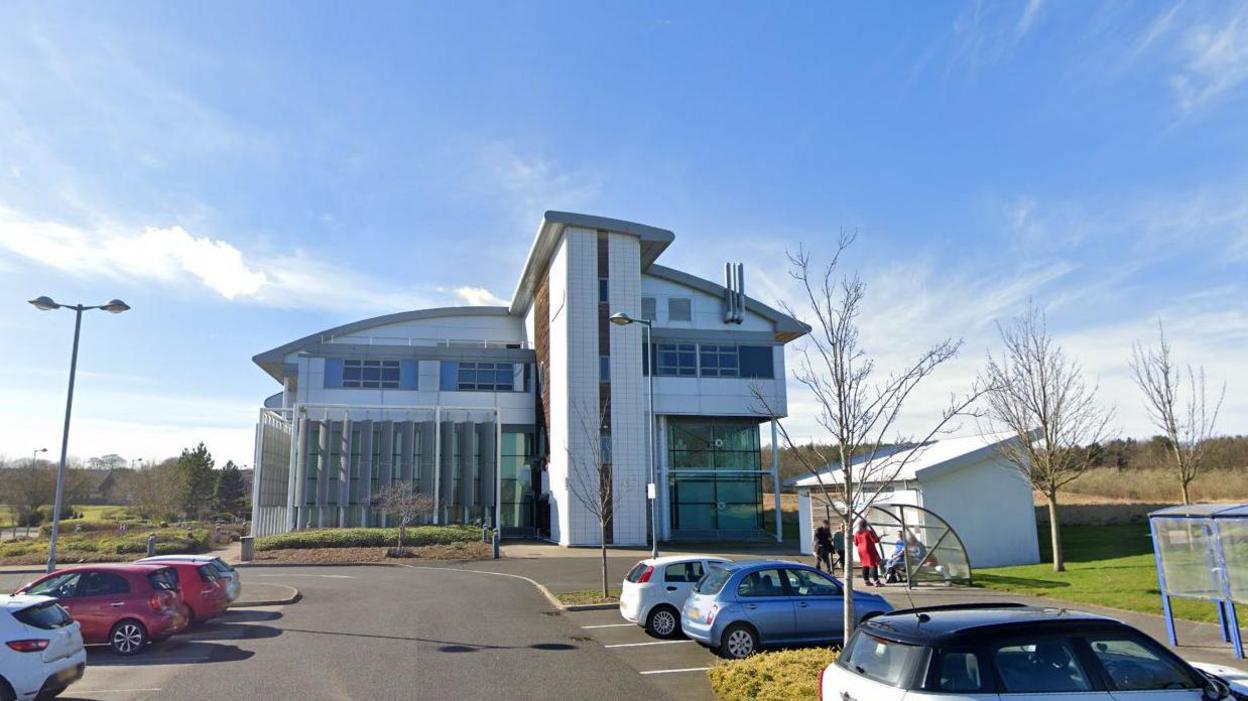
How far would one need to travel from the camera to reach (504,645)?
12391 millimetres

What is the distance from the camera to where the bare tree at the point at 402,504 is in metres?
31.6

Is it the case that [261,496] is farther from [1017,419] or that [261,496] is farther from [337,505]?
[1017,419]

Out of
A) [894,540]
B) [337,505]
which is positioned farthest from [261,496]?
[894,540]

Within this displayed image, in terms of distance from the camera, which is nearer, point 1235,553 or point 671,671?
point 671,671

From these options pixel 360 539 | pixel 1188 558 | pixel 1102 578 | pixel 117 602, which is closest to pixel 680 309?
pixel 360 539

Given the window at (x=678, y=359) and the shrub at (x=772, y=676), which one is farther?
the window at (x=678, y=359)

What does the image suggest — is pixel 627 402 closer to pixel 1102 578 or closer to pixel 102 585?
pixel 1102 578

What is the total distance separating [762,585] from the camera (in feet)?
37.0

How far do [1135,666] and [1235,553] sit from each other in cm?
762

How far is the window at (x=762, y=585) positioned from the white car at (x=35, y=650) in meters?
8.15

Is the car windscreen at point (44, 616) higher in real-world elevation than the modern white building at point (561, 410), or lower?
lower

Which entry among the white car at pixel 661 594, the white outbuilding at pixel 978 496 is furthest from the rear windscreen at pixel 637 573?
the white outbuilding at pixel 978 496

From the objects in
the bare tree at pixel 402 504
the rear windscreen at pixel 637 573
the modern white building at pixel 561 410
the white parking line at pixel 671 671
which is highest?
the modern white building at pixel 561 410

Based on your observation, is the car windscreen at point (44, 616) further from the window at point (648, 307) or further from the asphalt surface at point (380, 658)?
the window at point (648, 307)
